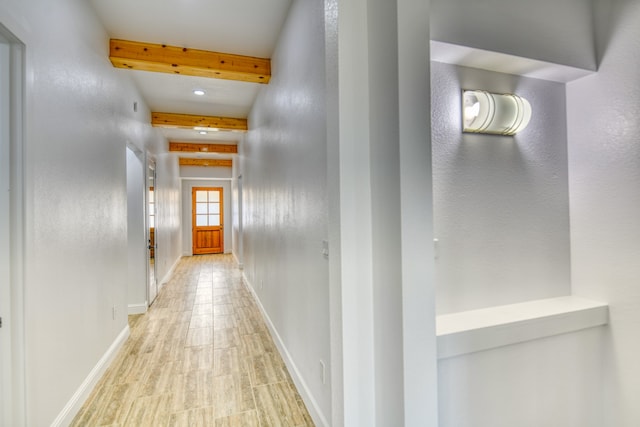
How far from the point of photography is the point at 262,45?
2.94m

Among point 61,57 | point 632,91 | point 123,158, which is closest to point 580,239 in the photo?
point 632,91

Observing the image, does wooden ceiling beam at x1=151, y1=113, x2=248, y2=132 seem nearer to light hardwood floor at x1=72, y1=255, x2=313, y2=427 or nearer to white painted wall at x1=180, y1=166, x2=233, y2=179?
light hardwood floor at x1=72, y1=255, x2=313, y2=427

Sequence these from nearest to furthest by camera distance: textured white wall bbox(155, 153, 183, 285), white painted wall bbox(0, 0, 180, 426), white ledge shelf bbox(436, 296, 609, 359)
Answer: white ledge shelf bbox(436, 296, 609, 359) < white painted wall bbox(0, 0, 180, 426) < textured white wall bbox(155, 153, 183, 285)

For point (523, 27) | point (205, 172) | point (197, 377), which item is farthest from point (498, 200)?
point (205, 172)

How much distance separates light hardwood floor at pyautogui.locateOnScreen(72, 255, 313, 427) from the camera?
187cm

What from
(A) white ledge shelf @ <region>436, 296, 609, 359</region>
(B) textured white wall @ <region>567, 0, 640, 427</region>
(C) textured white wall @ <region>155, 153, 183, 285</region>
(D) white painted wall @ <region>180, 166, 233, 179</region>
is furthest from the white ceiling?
(D) white painted wall @ <region>180, 166, 233, 179</region>

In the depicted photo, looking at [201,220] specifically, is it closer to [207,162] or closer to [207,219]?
[207,219]

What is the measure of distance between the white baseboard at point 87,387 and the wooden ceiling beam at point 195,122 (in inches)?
128

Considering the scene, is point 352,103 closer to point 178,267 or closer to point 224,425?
point 224,425

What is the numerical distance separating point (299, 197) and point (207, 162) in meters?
7.19

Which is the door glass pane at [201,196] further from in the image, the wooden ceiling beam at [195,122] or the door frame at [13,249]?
the door frame at [13,249]

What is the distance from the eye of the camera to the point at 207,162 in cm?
843

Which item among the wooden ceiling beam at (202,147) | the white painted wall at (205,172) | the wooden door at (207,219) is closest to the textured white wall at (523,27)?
the wooden ceiling beam at (202,147)

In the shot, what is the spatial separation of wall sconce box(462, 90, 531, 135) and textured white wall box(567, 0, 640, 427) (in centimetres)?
46
